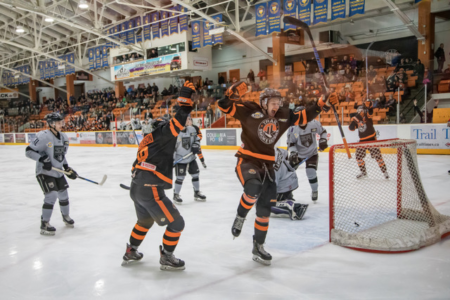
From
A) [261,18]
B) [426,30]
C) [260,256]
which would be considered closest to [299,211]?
[260,256]

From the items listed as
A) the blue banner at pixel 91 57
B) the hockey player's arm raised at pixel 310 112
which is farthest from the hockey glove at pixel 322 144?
the blue banner at pixel 91 57

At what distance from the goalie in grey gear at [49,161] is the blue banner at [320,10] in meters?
11.4

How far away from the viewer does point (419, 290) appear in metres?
2.54

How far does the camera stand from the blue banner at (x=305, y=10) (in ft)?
44.5

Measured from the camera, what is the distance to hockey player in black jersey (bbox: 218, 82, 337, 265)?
3.13 metres

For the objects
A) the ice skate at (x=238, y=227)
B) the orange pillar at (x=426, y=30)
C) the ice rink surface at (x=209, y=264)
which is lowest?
the ice rink surface at (x=209, y=264)

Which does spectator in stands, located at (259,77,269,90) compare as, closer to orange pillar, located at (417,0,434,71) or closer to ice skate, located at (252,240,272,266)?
orange pillar, located at (417,0,434,71)

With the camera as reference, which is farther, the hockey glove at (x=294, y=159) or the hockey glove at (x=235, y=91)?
the hockey glove at (x=294, y=159)

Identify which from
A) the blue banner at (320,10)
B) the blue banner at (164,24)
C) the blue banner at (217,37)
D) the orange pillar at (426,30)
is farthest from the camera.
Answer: the blue banner at (164,24)

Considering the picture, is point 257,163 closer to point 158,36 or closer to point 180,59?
point 180,59

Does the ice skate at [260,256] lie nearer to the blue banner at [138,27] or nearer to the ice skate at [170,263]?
the ice skate at [170,263]

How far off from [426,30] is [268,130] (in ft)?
46.0

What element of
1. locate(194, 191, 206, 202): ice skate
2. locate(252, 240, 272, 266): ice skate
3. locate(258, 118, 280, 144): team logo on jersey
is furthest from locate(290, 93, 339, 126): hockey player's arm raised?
locate(194, 191, 206, 202): ice skate

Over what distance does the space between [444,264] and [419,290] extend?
619mm
